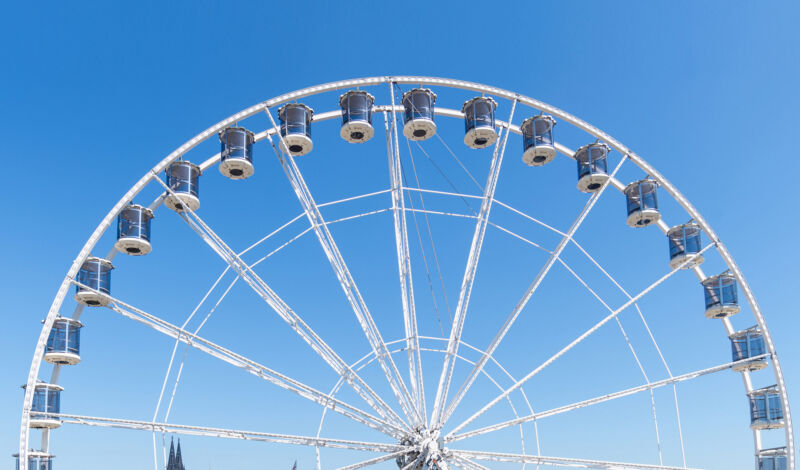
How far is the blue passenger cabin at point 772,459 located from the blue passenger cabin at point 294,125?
1769cm

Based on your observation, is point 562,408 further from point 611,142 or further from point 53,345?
point 53,345

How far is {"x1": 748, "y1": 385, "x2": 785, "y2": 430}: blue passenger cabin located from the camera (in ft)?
87.1

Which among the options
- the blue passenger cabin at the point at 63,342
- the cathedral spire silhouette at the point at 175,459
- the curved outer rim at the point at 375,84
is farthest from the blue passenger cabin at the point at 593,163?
the cathedral spire silhouette at the point at 175,459

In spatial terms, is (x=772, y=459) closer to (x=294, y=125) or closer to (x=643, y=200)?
(x=643, y=200)

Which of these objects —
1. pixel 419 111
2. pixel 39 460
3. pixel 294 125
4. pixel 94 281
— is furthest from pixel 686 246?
pixel 39 460

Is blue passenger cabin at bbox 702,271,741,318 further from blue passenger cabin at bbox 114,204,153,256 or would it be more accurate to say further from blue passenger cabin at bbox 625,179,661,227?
blue passenger cabin at bbox 114,204,153,256

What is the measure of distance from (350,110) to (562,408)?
1077cm

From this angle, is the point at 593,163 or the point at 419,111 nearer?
the point at 419,111

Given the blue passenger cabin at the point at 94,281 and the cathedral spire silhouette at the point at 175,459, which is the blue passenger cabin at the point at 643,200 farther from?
the cathedral spire silhouette at the point at 175,459

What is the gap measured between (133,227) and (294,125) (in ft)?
18.4

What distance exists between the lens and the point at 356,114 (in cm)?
2470

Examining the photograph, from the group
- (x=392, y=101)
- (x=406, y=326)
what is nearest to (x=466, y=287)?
(x=406, y=326)

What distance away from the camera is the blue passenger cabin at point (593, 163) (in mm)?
27047

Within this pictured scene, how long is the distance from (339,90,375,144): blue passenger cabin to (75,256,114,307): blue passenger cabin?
7991 mm
